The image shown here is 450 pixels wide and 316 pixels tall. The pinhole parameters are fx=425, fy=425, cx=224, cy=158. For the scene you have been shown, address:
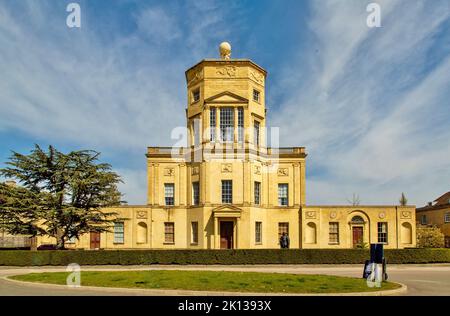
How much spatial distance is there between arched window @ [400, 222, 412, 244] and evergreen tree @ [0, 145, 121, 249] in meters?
30.2

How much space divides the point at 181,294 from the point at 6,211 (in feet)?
74.7

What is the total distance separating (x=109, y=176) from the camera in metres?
34.5

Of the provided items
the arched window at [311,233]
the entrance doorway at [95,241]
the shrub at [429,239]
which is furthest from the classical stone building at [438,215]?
the entrance doorway at [95,241]

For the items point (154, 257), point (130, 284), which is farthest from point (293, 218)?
point (130, 284)

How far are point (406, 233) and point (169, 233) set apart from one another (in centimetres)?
2501

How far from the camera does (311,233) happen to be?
44.2m

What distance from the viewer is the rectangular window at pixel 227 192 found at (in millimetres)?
40781

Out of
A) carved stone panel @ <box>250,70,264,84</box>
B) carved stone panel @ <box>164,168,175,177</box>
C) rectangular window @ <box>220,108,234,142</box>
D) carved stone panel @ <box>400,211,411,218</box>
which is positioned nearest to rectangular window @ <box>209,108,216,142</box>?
rectangular window @ <box>220,108,234,142</box>

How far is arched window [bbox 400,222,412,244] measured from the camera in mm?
45019

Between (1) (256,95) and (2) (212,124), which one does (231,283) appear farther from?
(1) (256,95)
